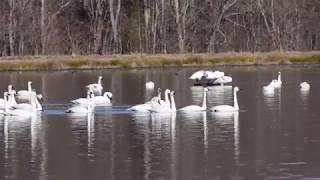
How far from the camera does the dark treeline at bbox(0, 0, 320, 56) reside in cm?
6894

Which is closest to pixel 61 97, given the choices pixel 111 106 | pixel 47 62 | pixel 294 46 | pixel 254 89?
pixel 111 106

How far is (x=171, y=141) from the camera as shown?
71.2 ft

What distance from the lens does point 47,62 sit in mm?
58375

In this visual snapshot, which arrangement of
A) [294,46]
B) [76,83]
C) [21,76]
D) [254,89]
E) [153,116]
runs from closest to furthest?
[153,116], [254,89], [76,83], [21,76], [294,46]

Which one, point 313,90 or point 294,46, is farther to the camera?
point 294,46

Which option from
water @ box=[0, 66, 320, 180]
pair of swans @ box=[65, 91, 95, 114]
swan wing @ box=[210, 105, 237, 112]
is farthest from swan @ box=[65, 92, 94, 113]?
swan wing @ box=[210, 105, 237, 112]

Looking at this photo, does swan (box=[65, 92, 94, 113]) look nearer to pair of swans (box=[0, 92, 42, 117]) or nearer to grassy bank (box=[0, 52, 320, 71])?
pair of swans (box=[0, 92, 42, 117])

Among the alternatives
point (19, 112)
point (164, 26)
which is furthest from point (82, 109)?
point (164, 26)

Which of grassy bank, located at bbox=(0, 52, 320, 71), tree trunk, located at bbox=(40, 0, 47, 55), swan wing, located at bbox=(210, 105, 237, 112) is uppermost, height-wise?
tree trunk, located at bbox=(40, 0, 47, 55)

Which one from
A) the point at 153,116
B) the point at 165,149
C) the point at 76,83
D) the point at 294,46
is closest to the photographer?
the point at 165,149

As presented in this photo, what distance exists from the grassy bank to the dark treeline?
8.02 metres

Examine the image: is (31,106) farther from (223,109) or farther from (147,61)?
(147,61)

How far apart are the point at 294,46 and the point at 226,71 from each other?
1913 centimetres

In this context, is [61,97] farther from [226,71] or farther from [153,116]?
[226,71]
